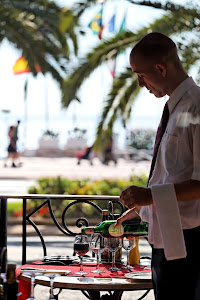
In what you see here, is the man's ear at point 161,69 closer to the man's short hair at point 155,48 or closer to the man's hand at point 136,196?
the man's short hair at point 155,48

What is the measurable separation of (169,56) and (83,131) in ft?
114

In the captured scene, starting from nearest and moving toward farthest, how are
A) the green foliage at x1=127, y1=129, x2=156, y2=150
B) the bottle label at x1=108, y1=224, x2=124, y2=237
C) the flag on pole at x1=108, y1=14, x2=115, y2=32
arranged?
the bottle label at x1=108, y1=224, x2=124, y2=237 → the flag on pole at x1=108, y1=14, x2=115, y2=32 → the green foliage at x1=127, y1=129, x2=156, y2=150

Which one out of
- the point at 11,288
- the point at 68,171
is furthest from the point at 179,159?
the point at 68,171

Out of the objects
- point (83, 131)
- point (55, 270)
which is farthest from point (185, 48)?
point (83, 131)

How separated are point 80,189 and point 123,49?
336 centimetres

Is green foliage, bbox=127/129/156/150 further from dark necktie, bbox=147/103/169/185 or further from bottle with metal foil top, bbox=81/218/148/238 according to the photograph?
dark necktie, bbox=147/103/169/185

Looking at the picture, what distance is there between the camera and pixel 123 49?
14039 millimetres

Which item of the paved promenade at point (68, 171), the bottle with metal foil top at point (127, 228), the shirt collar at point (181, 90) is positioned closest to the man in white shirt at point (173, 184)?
the shirt collar at point (181, 90)

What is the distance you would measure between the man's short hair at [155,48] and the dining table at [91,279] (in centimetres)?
111

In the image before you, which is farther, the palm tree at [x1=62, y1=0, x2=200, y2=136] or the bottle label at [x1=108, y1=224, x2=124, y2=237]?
the palm tree at [x1=62, y1=0, x2=200, y2=136]

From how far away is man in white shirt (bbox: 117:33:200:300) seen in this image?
2.21m

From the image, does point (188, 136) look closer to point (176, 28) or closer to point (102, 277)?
point (102, 277)

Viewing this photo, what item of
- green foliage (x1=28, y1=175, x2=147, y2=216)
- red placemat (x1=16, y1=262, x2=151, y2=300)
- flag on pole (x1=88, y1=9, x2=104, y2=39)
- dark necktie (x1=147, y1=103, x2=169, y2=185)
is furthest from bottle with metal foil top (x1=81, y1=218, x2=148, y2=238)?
flag on pole (x1=88, y1=9, x2=104, y2=39)

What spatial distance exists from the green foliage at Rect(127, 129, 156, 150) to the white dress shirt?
29962mm
